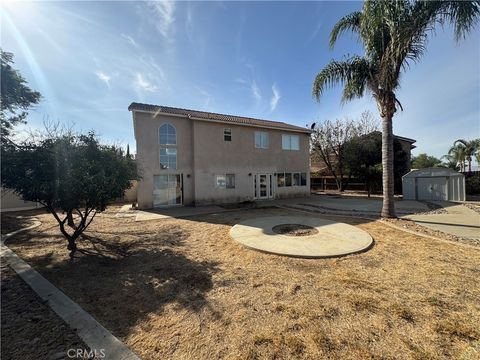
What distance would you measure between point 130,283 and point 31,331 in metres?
1.64

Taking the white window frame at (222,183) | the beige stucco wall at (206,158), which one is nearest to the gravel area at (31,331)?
the beige stucco wall at (206,158)

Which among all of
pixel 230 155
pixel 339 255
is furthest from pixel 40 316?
pixel 230 155

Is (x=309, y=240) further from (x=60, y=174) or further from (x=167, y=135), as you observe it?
(x=167, y=135)

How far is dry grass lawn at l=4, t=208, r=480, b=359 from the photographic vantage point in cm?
276

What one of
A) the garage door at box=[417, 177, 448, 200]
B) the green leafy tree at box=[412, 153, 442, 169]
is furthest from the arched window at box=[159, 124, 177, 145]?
the green leafy tree at box=[412, 153, 442, 169]

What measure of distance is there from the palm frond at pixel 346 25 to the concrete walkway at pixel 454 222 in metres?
8.92

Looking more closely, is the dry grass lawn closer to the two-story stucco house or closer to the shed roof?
the two-story stucco house

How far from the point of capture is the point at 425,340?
279 centimetres

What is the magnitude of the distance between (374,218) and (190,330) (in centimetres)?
1004

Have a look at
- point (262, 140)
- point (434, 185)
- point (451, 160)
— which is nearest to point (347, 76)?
point (262, 140)

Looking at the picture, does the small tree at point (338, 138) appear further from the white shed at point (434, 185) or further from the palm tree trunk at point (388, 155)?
the palm tree trunk at point (388, 155)

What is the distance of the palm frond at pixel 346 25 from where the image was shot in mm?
9570

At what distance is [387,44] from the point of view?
901 centimetres

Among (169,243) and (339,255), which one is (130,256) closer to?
(169,243)
